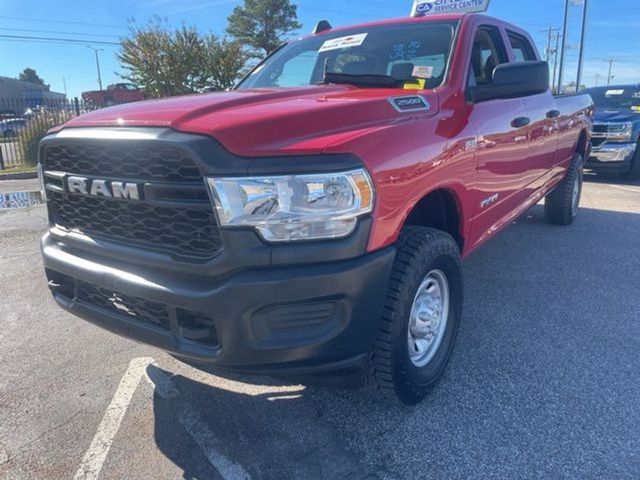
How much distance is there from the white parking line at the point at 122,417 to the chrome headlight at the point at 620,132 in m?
9.66

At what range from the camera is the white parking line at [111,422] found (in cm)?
222

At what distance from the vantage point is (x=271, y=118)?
205 cm

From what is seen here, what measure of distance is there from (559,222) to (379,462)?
508cm

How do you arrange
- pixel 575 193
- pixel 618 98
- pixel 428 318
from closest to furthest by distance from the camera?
pixel 428 318, pixel 575 193, pixel 618 98

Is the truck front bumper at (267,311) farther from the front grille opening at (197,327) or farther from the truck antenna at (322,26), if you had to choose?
the truck antenna at (322,26)

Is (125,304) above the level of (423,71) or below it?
below

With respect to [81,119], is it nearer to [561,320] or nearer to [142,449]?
[142,449]

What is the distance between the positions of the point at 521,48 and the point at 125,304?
13.3 ft

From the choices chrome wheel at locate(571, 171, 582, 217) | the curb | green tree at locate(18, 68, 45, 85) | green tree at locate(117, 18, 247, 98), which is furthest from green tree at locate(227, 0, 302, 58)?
green tree at locate(18, 68, 45, 85)

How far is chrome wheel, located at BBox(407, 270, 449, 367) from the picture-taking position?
2.57 metres

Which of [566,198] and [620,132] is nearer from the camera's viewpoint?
[566,198]

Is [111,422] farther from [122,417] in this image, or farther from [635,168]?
[635,168]

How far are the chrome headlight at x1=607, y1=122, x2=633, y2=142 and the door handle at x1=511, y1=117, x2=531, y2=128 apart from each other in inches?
279

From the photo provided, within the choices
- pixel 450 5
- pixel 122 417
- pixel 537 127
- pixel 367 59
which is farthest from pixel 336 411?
pixel 450 5
